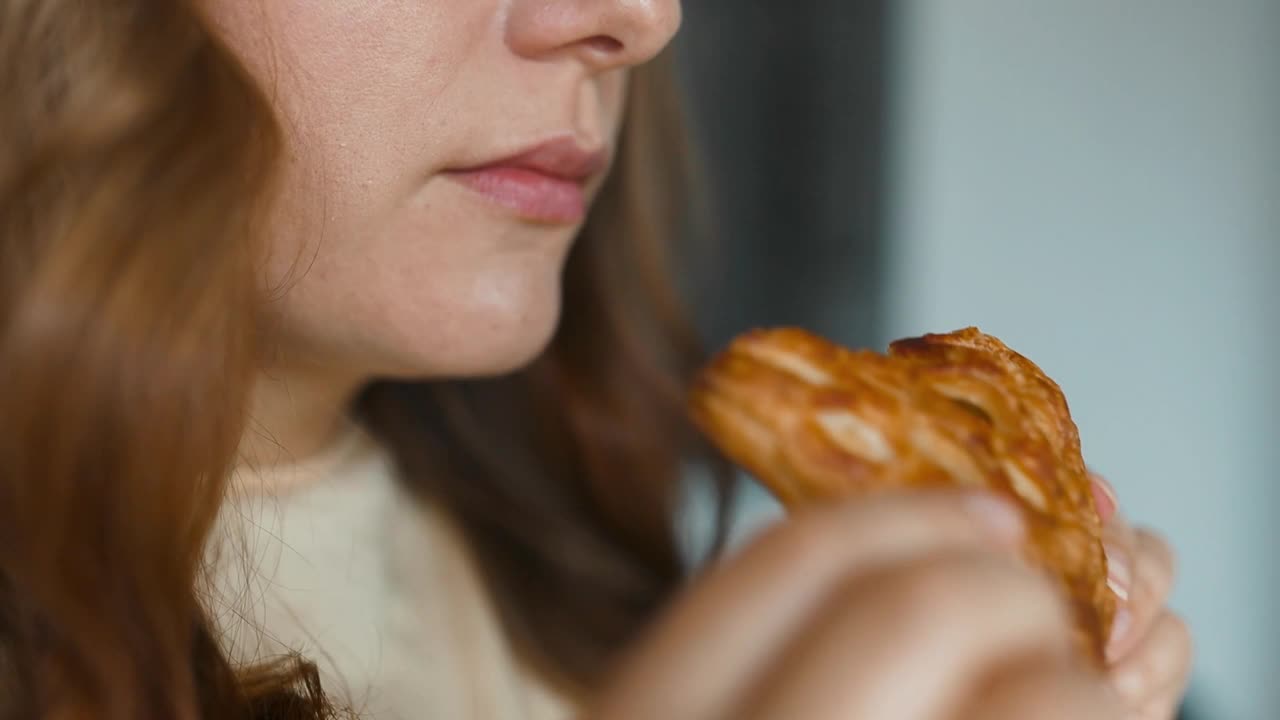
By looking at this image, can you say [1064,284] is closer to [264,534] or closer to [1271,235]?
[264,534]

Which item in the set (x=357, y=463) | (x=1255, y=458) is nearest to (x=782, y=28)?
(x=1255, y=458)

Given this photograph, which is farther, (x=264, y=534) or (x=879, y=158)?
(x=879, y=158)

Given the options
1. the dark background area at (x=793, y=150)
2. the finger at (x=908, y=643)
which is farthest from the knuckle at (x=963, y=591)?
the dark background area at (x=793, y=150)

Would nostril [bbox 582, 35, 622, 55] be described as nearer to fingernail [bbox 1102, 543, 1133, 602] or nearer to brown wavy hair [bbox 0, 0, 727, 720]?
brown wavy hair [bbox 0, 0, 727, 720]

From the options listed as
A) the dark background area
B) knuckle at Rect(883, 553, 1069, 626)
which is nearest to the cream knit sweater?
knuckle at Rect(883, 553, 1069, 626)

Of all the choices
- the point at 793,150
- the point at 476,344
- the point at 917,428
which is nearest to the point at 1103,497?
the point at 917,428

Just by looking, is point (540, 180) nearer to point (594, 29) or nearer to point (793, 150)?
point (594, 29)

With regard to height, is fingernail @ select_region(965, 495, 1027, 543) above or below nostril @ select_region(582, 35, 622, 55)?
below

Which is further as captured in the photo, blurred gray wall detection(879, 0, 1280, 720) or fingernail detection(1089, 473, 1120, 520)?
blurred gray wall detection(879, 0, 1280, 720)
